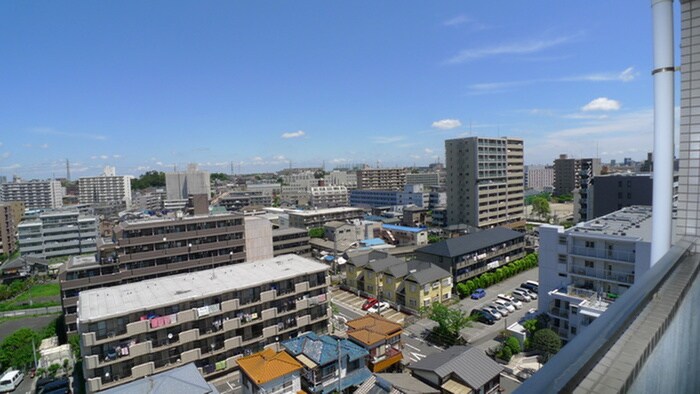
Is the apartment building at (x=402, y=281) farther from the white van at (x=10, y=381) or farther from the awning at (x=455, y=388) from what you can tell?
the white van at (x=10, y=381)

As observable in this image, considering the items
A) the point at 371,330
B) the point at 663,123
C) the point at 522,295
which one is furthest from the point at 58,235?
the point at 663,123

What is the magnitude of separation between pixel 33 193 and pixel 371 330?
2577 inches

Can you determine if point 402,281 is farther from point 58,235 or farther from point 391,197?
point 391,197

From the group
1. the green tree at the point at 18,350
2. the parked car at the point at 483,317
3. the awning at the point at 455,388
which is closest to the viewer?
the awning at the point at 455,388

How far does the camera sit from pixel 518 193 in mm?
33031

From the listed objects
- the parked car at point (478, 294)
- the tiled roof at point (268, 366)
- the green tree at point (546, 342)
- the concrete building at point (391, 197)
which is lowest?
the parked car at point (478, 294)

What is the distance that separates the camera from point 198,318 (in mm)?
10766

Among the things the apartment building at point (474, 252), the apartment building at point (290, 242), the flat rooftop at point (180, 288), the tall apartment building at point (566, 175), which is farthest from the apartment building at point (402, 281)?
the tall apartment building at point (566, 175)

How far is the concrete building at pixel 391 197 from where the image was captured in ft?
145

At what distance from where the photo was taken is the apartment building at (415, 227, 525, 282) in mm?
17938

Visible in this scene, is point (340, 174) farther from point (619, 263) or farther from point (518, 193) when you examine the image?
point (619, 263)

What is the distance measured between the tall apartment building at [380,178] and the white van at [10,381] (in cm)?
4794

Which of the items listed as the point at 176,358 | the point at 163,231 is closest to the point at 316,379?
the point at 176,358

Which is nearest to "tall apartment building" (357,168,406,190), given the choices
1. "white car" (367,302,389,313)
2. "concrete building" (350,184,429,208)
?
"concrete building" (350,184,429,208)
